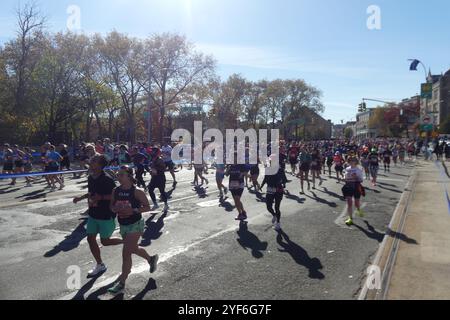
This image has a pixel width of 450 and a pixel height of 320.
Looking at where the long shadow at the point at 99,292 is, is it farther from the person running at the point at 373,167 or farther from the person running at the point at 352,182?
the person running at the point at 373,167

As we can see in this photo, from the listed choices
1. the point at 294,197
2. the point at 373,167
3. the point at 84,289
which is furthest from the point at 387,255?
the point at 373,167

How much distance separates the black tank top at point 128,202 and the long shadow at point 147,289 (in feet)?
2.91

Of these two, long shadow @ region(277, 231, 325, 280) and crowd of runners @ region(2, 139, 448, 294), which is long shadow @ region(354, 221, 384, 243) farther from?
long shadow @ region(277, 231, 325, 280)

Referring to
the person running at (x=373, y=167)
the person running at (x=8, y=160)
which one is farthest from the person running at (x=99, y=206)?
the person running at (x=373, y=167)

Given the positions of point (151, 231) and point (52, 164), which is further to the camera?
point (52, 164)

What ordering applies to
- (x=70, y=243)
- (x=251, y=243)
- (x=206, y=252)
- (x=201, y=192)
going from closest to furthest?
1. (x=206, y=252)
2. (x=70, y=243)
3. (x=251, y=243)
4. (x=201, y=192)

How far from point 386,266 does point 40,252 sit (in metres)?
5.84

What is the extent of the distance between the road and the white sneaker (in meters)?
0.11

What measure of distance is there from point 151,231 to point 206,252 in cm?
201

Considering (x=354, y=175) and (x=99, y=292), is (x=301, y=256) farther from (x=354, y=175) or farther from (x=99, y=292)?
(x=354, y=175)

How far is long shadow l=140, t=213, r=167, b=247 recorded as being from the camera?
8164 millimetres

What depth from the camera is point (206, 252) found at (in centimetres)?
744

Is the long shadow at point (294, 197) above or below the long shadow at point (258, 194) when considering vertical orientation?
below

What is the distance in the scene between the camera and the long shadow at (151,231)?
26.8 feet
